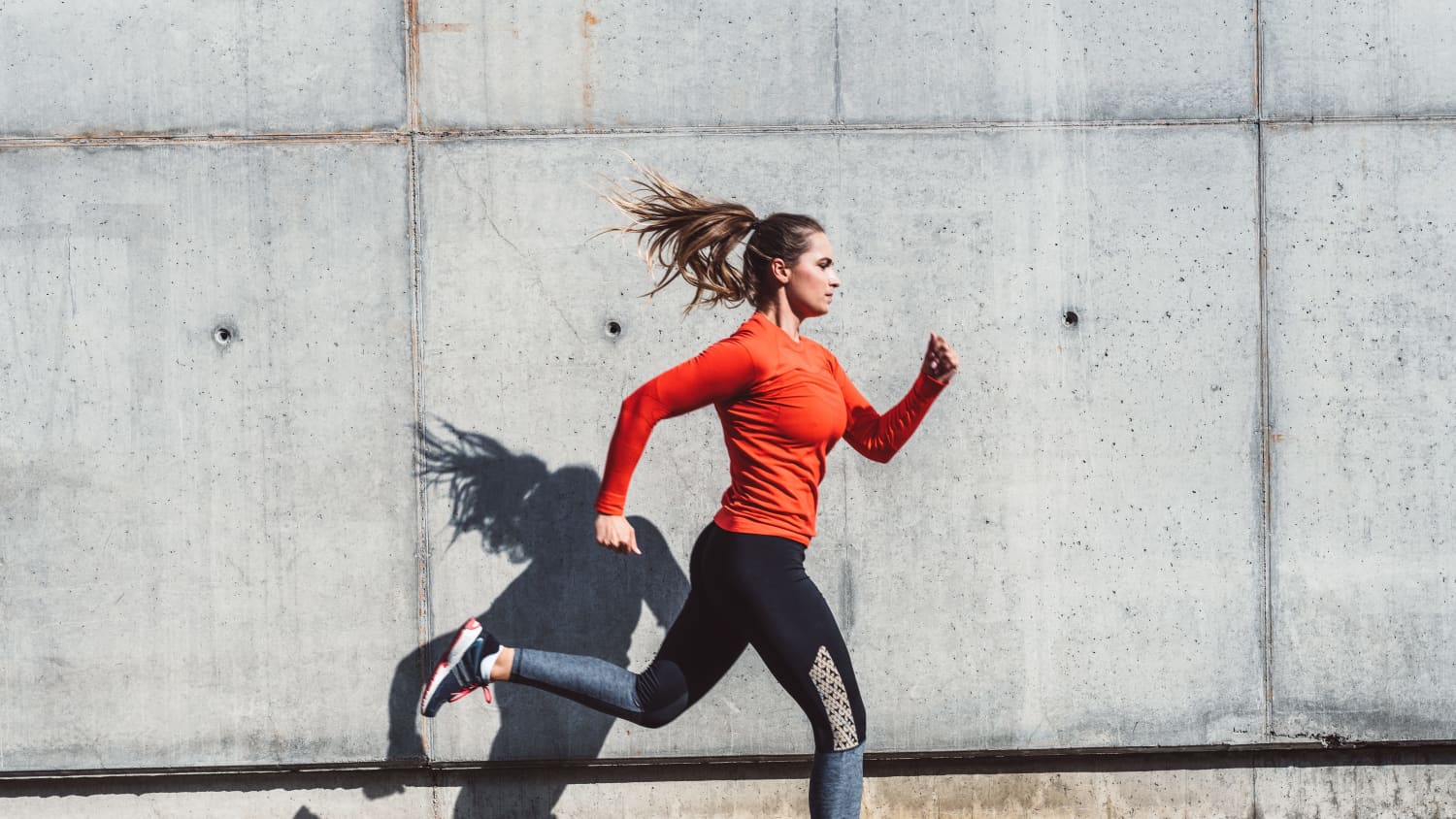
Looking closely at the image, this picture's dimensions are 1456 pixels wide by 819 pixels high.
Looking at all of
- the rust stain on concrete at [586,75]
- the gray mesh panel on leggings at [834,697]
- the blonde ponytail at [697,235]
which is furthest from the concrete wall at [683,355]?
the gray mesh panel on leggings at [834,697]

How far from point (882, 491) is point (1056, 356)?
77 centimetres

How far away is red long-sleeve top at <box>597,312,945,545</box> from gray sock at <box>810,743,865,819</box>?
24.2 inches

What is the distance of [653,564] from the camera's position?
160 inches

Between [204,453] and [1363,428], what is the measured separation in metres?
4.06

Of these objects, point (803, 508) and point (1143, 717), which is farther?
point (1143, 717)

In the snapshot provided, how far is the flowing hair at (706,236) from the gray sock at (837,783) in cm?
131

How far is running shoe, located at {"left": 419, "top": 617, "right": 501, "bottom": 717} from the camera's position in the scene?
11.2ft

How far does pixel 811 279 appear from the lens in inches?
132

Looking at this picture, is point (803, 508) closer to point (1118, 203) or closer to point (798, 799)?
point (798, 799)

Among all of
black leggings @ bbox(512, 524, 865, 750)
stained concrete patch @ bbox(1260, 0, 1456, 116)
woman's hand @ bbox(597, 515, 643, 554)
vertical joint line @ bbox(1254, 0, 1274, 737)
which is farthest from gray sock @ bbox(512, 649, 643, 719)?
stained concrete patch @ bbox(1260, 0, 1456, 116)

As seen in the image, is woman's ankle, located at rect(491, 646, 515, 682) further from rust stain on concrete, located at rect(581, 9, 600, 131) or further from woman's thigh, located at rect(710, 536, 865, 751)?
rust stain on concrete, located at rect(581, 9, 600, 131)

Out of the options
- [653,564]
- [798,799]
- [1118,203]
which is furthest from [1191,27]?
[798,799]

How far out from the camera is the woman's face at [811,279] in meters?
3.35

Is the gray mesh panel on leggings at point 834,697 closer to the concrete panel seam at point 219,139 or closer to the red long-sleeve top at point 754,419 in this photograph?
the red long-sleeve top at point 754,419
